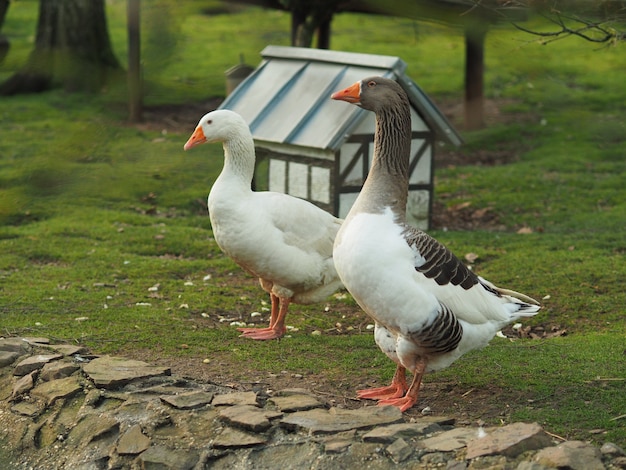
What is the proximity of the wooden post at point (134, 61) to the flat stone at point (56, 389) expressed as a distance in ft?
13.3

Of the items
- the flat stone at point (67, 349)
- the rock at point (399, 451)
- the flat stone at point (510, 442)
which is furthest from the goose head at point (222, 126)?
the flat stone at point (510, 442)

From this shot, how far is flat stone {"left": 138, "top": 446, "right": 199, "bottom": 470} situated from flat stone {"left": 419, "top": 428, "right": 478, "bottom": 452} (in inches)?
45.7

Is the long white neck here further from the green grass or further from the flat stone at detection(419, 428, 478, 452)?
the flat stone at detection(419, 428, 478, 452)

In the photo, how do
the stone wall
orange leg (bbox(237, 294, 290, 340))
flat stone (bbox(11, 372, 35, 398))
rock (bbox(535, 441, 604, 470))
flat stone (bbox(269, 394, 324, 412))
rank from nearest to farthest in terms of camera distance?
rock (bbox(535, 441, 604, 470)) < the stone wall < flat stone (bbox(269, 394, 324, 412)) < flat stone (bbox(11, 372, 35, 398)) < orange leg (bbox(237, 294, 290, 340))

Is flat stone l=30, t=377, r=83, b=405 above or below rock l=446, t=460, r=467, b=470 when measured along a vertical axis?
below

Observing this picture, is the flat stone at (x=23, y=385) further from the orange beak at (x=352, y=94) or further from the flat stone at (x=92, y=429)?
the orange beak at (x=352, y=94)

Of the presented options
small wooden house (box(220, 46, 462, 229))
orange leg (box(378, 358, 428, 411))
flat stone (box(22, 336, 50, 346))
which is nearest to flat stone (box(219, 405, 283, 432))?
orange leg (box(378, 358, 428, 411))

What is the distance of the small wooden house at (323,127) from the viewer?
28.2ft

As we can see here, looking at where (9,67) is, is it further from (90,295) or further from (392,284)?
(90,295)

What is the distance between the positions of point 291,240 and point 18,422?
7.60ft

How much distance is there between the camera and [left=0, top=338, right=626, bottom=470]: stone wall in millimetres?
3793

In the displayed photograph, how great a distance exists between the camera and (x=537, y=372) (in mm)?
5453

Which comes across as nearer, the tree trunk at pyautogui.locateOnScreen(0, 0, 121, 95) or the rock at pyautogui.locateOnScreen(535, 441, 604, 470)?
the tree trunk at pyautogui.locateOnScreen(0, 0, 121, 95)

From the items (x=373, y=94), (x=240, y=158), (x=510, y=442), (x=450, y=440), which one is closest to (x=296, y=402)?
(x=450, y=440)
